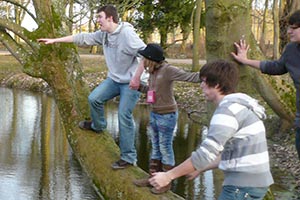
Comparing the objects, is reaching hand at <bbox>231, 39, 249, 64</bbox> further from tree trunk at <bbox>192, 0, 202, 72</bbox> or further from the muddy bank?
tree trunk at <bbox>192, 0, 202, 72</bbox>

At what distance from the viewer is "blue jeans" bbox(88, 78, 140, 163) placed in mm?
4867

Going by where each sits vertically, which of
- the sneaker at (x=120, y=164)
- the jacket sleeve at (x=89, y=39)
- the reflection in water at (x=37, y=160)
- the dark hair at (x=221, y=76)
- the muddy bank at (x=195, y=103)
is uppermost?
the jacket sleeve at (x=89, y=39)

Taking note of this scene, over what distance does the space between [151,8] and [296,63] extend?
853 inches

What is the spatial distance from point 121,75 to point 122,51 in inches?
9.0

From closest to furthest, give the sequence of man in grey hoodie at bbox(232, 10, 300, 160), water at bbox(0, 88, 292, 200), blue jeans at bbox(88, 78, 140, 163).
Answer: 1. man in grey hoodie at bbox(232, 10, 300, 160)
2. blue jeans at bbox(88, 78, 140, 163)
3. water at bbox(0, 88, 292, 200)

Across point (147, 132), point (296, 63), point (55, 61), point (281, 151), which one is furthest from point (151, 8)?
point (296, 63)

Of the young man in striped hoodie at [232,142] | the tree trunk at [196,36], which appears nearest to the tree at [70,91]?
the young man in striped hoodie at [232,142]

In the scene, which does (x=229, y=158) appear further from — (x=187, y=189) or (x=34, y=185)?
(x=34, y=185)

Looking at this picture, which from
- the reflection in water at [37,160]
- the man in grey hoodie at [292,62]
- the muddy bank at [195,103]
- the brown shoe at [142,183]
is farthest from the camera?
the muddy bank at [195,103]

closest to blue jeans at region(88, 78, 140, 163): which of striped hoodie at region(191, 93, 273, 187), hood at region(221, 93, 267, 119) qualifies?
striped hoodie at region(191, 93, 273, 187)

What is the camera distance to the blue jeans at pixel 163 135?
4.83m

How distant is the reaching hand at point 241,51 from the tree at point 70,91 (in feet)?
4.39

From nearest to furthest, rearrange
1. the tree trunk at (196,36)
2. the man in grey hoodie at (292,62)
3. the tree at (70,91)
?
the man in grey hoodie at (292,62) < the tree at (70,91) < the tree trunk at (196,36)

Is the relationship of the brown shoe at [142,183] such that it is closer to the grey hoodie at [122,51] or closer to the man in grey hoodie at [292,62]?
the grey hoodie at [122,51]
